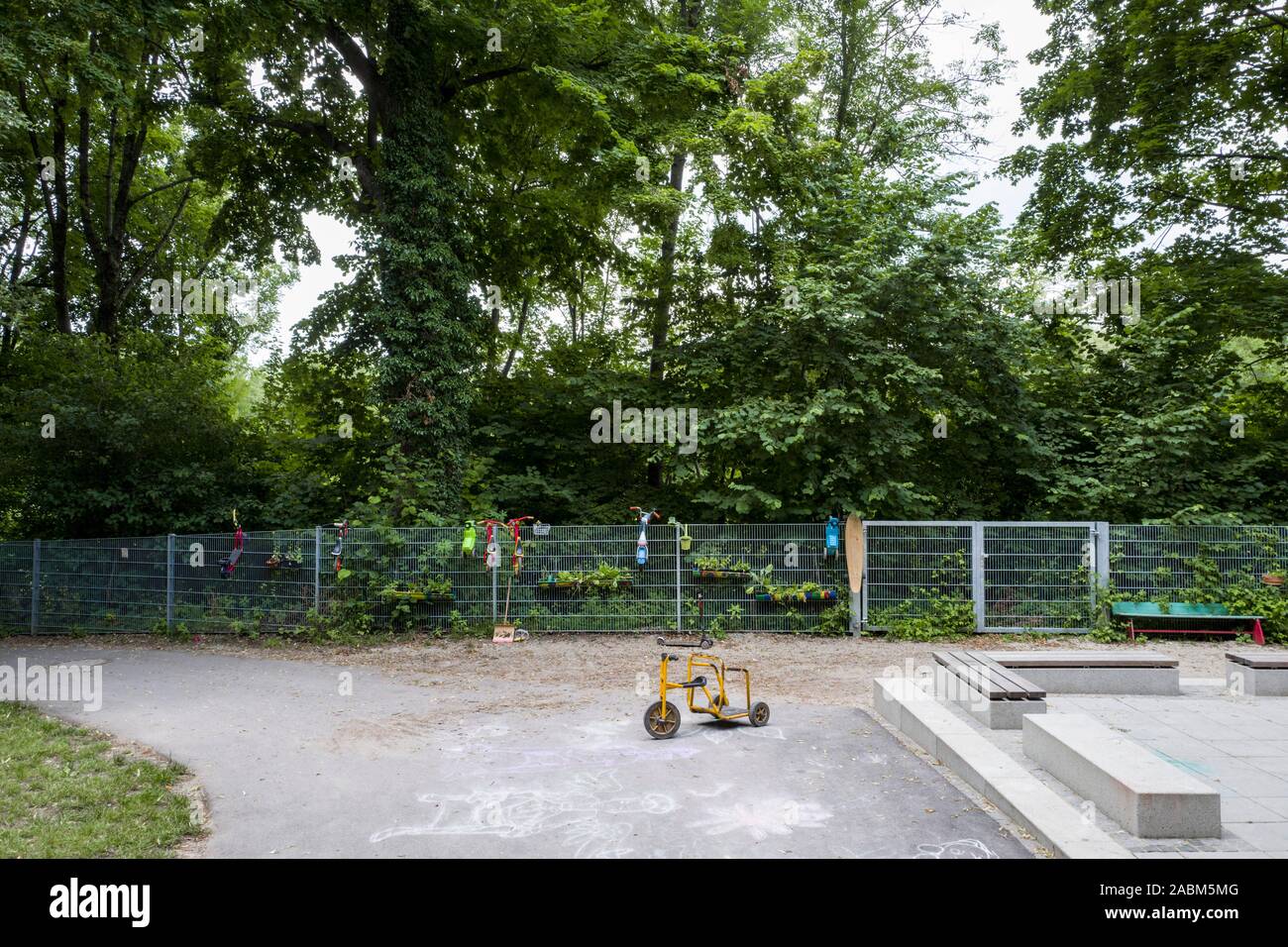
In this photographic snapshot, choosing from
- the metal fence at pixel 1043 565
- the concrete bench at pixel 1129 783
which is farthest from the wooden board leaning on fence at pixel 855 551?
the concrete bench at pixel 1129 783

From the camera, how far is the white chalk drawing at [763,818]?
5.18 meters

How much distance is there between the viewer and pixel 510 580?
13.9 m

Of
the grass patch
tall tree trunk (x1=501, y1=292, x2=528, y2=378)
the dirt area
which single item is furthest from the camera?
tall tree trunk (x1=501, y1=292, x2=528, y2=378)

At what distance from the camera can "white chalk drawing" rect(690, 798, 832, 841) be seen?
5.18 metres

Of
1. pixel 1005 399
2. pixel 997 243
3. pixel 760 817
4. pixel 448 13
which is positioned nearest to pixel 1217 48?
pixel 997 243

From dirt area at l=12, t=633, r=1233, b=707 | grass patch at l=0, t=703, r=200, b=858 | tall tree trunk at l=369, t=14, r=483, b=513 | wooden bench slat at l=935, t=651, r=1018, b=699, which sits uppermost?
tall tree trunk at l=369, t=14, r=483, b=513

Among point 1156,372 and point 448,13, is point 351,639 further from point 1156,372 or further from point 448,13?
point 1156,372

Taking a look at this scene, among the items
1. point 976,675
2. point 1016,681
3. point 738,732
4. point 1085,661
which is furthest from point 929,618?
point 738,732

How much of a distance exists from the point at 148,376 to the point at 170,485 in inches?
94.3

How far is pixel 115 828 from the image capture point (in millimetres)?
5191

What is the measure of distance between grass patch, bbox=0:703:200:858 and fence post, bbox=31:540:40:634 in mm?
9090

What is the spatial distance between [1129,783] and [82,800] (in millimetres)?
7117

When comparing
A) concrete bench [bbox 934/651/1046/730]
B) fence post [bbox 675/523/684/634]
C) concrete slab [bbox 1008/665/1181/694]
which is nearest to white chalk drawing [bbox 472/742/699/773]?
concrete bench [bbox 934/651/1046/730]

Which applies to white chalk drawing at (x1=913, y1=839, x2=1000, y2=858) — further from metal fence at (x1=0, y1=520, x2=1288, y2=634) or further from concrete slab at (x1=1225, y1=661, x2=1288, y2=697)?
metal fence at (x1=0, y1=520, x2=1288, y2=634)
